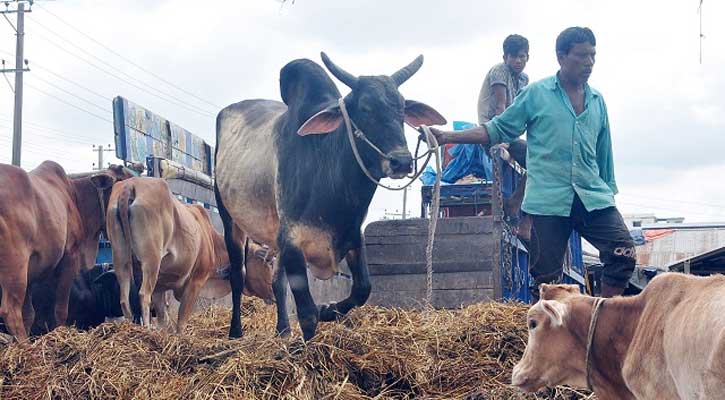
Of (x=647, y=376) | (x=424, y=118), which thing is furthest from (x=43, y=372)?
(x=647, y=376)

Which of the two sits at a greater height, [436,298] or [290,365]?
[436,298]

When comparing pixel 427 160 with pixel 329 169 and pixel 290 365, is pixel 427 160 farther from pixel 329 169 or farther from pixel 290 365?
pixel 290 365

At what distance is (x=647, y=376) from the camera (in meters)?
4.36

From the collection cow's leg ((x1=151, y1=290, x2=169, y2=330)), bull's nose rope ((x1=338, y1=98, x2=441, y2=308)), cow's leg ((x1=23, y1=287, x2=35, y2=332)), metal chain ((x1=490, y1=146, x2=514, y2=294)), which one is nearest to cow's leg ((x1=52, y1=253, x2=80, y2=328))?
cow's leg ((x1=23, y1=287, x2=35, y2=332))

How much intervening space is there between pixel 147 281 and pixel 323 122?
287 centimetres

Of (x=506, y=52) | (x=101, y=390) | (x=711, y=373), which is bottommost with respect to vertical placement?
(x=101, y=390)

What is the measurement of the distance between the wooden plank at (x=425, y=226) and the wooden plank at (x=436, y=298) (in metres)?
0.54

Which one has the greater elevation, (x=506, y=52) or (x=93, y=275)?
(x=506, y=52)

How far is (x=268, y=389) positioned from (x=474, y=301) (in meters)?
3.43

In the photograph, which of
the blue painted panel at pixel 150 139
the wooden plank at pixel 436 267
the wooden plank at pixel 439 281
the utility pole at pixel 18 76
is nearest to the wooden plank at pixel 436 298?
the wooden plank at pixel 439 281

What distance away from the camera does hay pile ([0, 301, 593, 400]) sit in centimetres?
547

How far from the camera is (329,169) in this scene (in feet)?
22.5

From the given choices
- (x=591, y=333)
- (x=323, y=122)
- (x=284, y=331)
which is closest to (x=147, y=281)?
(x=284, y=331)

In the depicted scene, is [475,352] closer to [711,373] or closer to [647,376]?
[647,376]
